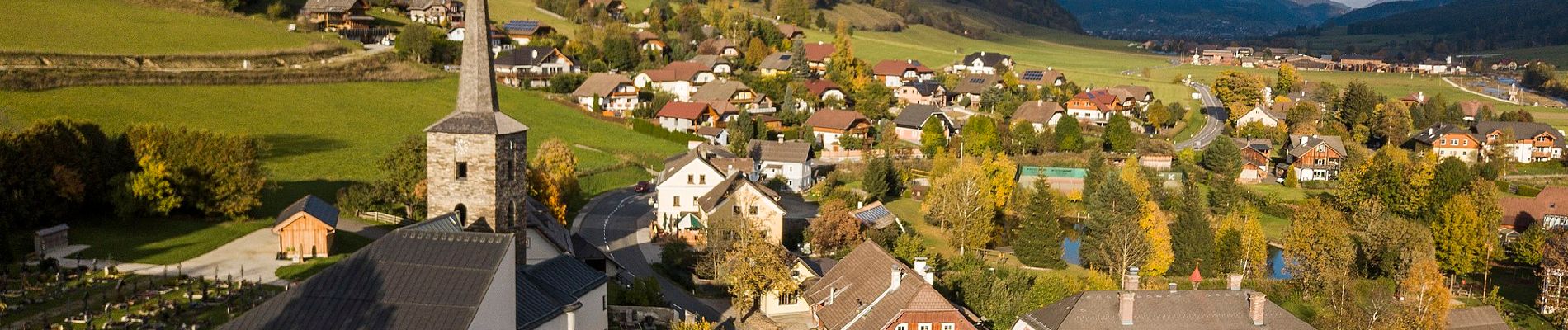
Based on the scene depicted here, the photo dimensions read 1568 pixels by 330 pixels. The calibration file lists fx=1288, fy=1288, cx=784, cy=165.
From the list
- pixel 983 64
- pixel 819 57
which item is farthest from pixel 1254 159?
pixel 983 64

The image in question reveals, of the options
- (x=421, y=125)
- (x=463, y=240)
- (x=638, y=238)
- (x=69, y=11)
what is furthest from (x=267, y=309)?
(x=69, y=11)

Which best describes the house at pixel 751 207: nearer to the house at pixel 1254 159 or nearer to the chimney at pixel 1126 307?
the chimney at pixel 1126 307

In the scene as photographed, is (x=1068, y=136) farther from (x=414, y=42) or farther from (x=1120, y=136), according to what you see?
(x=414, y=42)

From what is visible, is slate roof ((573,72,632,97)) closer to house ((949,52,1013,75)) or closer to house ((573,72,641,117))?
house ((573,72,641,117))

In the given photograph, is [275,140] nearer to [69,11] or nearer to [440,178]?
[69,11]

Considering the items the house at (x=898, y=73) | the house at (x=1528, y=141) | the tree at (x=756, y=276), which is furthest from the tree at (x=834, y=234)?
the house at (x=898, y=73)

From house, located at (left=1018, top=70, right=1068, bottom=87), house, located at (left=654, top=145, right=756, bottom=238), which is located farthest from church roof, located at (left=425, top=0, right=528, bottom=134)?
house, located at (left=1018, top=70, right=1068, bottom=87)
